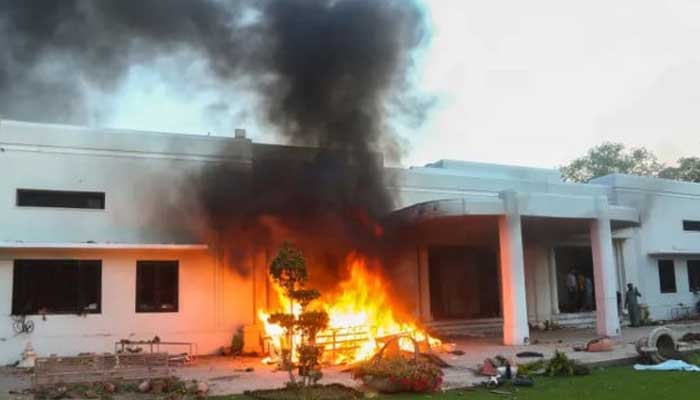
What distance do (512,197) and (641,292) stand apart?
10243mm

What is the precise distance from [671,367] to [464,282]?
8.10 meters

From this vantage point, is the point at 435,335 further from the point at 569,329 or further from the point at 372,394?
the point at 372,394

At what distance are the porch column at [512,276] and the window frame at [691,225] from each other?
40.9 ft

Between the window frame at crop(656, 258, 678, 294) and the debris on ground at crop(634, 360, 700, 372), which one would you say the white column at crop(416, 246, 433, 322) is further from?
the window frame at crop(656, 258, 678, 294)

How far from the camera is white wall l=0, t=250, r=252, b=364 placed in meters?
13.5

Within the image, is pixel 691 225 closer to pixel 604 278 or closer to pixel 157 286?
pixel 604 278

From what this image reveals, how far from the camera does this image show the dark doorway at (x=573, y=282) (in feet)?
66.6

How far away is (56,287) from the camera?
13.9m

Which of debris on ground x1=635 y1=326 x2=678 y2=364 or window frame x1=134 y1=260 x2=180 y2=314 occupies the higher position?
window frame x1=134 y1=260 x2=180 y2=314

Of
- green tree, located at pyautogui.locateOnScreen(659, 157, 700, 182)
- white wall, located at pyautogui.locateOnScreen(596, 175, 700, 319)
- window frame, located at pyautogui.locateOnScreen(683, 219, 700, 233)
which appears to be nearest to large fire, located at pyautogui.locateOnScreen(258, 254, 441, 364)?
white wall, located at pyautogui.locateOnScreen(596, 175, 700, 319)

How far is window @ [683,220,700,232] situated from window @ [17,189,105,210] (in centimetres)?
2015

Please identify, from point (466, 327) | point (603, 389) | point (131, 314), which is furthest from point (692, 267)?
point (131, 314)

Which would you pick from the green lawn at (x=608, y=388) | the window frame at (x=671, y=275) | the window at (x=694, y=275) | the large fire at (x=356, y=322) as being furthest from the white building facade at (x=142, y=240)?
the window at (x=694, y=275)

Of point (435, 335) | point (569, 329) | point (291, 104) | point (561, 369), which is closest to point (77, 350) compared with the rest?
point (291, 104)
